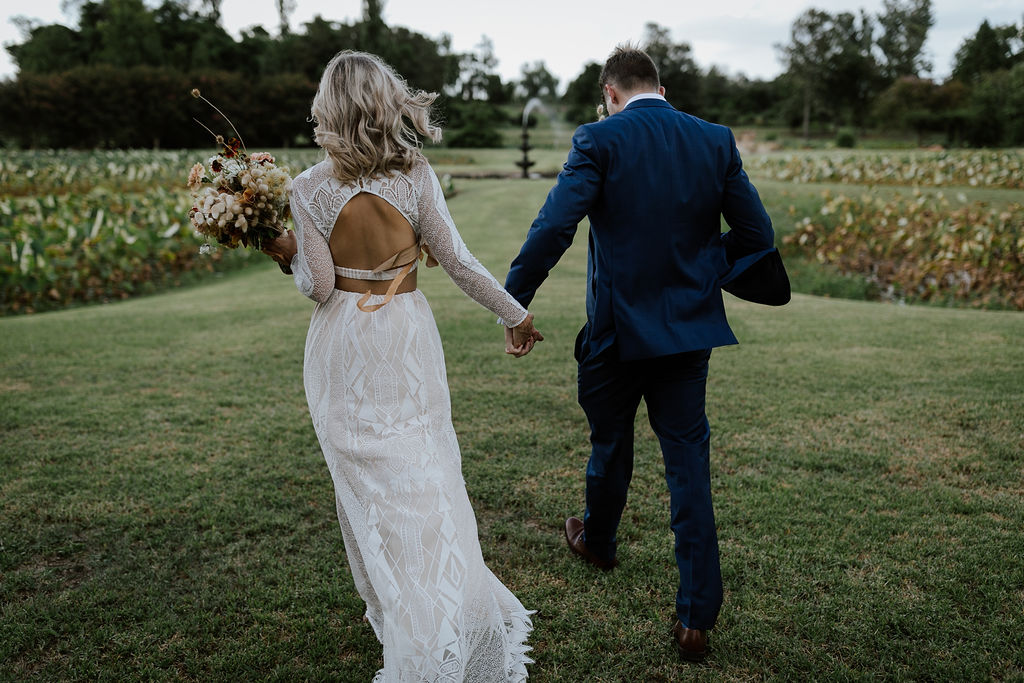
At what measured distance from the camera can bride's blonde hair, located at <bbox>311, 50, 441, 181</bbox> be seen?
216cm

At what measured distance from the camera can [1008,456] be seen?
4078 millimetres

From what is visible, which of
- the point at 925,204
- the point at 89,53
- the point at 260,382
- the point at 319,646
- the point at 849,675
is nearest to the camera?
the point at 849,675

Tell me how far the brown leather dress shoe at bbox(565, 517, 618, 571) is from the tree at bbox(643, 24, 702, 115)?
54.3 meters

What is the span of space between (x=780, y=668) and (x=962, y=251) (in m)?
8.29

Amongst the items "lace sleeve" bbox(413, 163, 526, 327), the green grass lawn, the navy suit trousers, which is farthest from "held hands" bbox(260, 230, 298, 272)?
the green grass lawn

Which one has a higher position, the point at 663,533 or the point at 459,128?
the point at 459,128

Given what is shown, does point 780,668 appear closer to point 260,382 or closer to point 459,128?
point 260,382

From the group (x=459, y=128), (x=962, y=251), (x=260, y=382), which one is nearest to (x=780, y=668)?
(x=260, y=382)

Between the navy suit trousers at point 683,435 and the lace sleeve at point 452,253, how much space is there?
45 cm

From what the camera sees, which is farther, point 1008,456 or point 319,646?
point 1008,456

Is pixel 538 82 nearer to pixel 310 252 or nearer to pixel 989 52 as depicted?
pixel 989 52

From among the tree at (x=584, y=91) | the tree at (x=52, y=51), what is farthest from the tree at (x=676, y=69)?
the tree at (x=52, y=51)

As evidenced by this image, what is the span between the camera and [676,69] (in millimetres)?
58562

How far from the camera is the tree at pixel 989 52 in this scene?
158ft
